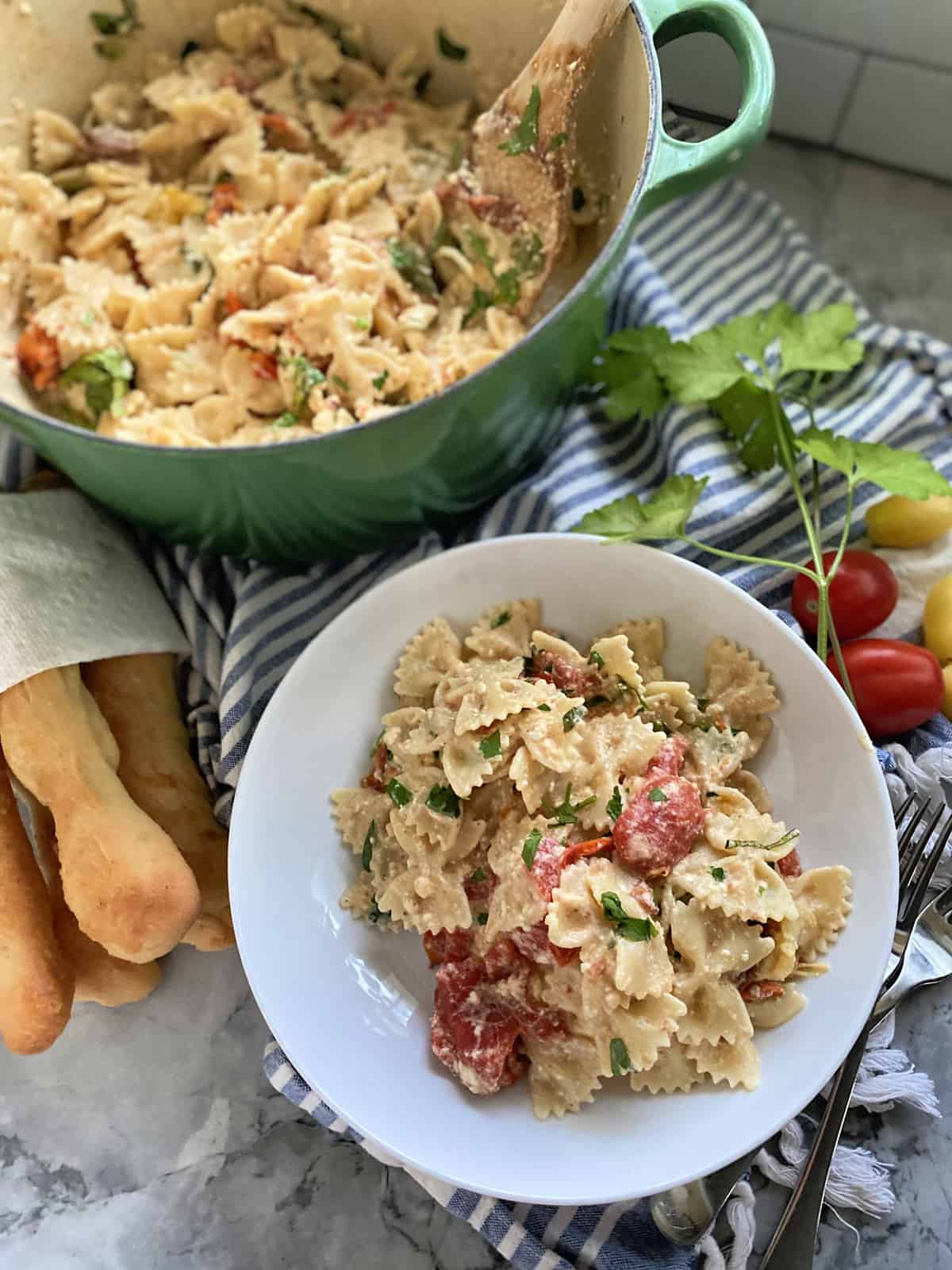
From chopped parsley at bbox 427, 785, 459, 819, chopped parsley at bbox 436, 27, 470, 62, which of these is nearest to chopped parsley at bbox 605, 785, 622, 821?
chopped parsley at bbox 427, 785, 459, 819

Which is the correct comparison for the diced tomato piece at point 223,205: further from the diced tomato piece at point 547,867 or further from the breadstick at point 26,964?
the diced tomato piece at point 547,867

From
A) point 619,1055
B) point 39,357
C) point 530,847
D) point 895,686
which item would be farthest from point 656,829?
point 39,357

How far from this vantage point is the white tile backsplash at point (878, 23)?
6.62ft

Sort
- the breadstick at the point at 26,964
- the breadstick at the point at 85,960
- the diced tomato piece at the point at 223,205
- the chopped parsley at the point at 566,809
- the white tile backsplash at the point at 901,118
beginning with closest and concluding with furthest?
the chopped parsley at the point at 566,809 < the breadstick at the point at 26,964 < the breadstick at the point at 85,960 < the diced tomato piece at the point at 223,205 < the white tile backsplash at the point at 901,118

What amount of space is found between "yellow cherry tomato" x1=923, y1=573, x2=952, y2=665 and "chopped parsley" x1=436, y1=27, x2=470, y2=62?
1.25 meters

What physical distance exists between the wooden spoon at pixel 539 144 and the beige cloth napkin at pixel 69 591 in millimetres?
786

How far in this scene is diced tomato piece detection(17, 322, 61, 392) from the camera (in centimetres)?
180

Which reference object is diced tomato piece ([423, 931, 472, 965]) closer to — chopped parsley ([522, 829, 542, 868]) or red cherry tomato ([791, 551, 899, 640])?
chopped parsley ([522, 829, 542, 868])

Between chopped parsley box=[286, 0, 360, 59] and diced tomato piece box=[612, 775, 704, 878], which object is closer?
diced tomato piece box=[612, 775, 704, 878]

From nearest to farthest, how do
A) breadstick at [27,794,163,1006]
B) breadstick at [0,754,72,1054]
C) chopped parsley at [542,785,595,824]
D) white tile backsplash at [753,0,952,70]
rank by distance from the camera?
1. chopped parsley at [542,785,595,824]
2. breadstick at [0,754,72,1054]
3. breadstick at [27,794,163,1006]
4. white tile backsplash at [753,0,952,70]

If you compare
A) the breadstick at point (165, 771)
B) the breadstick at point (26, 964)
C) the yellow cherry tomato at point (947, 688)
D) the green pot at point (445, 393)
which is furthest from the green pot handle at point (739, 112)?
the breadstick at point (26, 964)

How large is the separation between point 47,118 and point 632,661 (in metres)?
1.40

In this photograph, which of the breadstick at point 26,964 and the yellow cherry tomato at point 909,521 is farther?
the yellow cherry tomato at point 909,521

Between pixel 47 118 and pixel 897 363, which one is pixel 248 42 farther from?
pixel 897 363
